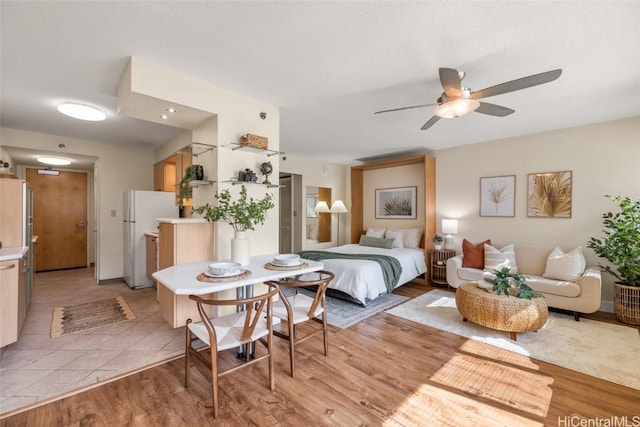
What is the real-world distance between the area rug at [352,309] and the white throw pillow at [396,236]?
48.4 inches

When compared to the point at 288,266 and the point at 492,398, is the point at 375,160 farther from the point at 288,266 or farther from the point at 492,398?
the point at 492,398

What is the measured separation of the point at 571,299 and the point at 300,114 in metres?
3.95

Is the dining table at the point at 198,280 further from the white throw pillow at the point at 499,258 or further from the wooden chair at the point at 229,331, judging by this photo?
the white throw pillow at the point at 499,258

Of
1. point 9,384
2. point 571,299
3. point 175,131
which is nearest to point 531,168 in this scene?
point 571,299

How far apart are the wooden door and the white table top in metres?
5.57

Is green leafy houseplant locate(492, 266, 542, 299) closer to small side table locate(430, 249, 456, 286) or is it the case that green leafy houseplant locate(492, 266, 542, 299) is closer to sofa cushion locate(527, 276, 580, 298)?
sofa cushion locate(527, 276, 580, 298)

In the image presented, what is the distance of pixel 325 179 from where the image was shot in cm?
659

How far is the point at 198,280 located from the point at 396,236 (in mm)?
4185

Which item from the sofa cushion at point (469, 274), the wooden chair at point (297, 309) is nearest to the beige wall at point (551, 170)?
the sofa cushion at point (469, 274)

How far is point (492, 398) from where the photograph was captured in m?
1.90

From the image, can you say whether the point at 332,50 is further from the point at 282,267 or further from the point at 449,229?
the point at 449,229

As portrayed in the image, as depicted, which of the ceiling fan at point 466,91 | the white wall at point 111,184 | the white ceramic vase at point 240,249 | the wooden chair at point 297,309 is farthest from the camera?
the white wall at point 111,184

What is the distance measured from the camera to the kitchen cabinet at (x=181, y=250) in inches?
90.4

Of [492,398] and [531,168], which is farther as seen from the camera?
[531,168]
